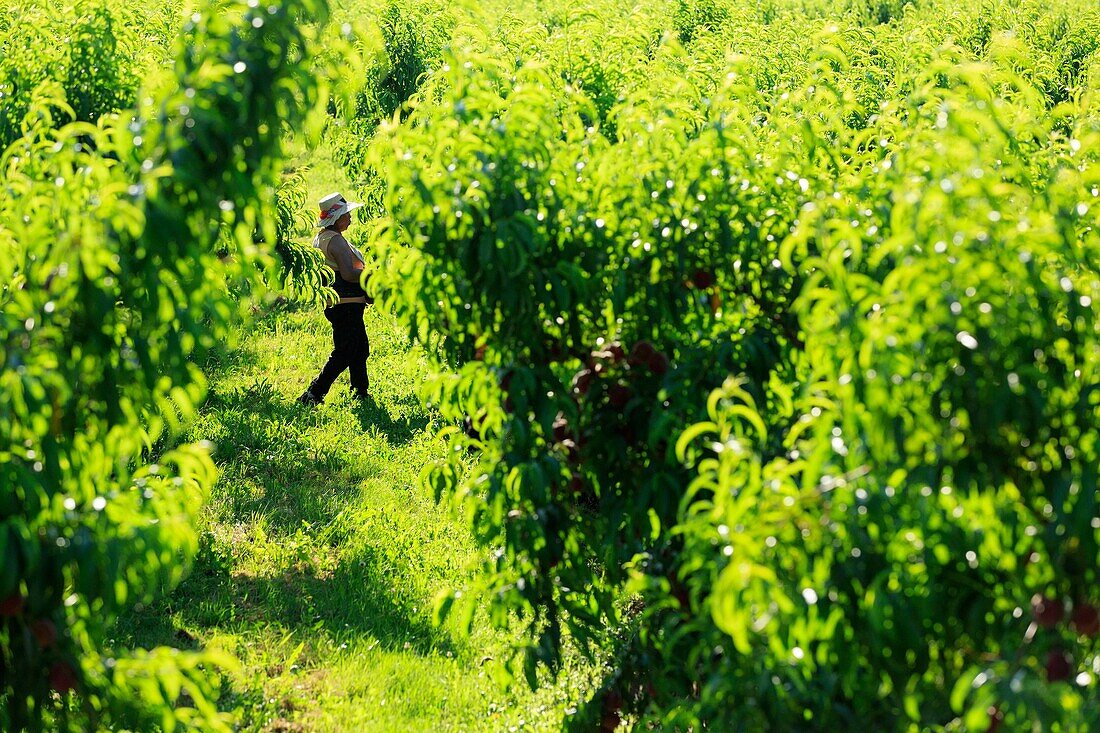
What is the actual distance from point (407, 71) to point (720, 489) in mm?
12385

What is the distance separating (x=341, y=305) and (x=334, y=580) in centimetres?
310

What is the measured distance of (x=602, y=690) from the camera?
16.3ft

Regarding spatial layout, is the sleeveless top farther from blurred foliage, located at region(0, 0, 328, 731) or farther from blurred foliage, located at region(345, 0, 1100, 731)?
blurred foliage, located at region(0, 0, 328, 731)

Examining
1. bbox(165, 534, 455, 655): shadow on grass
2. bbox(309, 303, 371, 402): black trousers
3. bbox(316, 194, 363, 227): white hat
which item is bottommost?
bbox(165, 534, 455, 655): shadow on grass

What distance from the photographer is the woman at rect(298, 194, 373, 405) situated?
964cm

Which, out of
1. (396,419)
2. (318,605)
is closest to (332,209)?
(396,419)

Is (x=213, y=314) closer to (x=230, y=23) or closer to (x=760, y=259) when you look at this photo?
(x=230, y=23)

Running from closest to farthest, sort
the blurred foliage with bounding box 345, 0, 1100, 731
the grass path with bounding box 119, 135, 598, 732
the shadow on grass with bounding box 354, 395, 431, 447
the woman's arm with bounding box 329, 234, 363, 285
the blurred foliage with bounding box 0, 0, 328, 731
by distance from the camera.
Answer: the blurred foliage with bounding box 345, 0, 1100, 731 < the blurred foliage with bounding box 0, 0, 328, 731 < the grass path with bounding box 119, 135, 598, 732 < the shadow on grass with bounding box 354, 395, 431, 447 < the woman's arm with bounding box 329, 234, 363, 285

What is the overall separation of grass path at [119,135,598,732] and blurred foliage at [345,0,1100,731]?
1055mm

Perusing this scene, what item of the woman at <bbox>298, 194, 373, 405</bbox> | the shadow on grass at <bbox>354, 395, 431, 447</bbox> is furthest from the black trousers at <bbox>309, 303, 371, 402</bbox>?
the shadow on grass at <bbox>354, 395, 431, 447</bbox>

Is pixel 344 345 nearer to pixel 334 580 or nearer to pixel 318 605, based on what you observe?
pixel 334 580

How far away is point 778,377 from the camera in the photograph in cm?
409

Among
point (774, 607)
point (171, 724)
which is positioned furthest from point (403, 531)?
point (774, 607)

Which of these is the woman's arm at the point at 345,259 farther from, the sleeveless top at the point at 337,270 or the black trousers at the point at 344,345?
the black trousers at the point at 344,345
